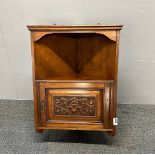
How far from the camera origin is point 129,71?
1.58 metres

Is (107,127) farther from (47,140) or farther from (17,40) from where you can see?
(17,40)

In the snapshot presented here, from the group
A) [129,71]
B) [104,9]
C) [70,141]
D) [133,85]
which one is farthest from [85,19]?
[70,141]

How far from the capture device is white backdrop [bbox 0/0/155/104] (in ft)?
4.57

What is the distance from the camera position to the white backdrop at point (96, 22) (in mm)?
1393

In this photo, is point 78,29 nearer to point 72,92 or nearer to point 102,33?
point 102,33

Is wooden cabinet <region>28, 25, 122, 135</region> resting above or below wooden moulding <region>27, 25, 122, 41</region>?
below

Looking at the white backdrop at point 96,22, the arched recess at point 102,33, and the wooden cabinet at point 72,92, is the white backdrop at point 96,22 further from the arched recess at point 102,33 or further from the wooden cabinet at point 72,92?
the arched recess at point 102,33

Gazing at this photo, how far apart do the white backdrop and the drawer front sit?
1.53 ft

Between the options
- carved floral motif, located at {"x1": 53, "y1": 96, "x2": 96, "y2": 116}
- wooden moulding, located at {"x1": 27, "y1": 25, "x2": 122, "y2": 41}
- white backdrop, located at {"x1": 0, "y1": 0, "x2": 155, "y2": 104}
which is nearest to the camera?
wooden moulding, located at {"x1": 27, "y1": 25, "x2": 122, "y2": 41}

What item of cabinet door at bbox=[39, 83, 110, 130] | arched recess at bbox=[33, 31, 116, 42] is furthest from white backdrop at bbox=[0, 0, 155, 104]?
cabinet door at bbox=[39, 83, 110, 130]

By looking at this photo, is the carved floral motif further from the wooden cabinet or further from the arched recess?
the arched recess

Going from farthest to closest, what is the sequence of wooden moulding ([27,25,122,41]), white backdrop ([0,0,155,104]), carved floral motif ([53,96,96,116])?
white backdrop ([0,0,155,104])
carved floral motif ([53,96,96,116])
wooden moulding ([27,25,122,41])

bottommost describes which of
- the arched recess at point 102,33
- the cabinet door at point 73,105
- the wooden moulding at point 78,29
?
the cabinet door at point 73,105

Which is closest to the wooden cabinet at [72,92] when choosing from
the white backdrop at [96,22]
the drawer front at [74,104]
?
the drawer front at [74,104]
